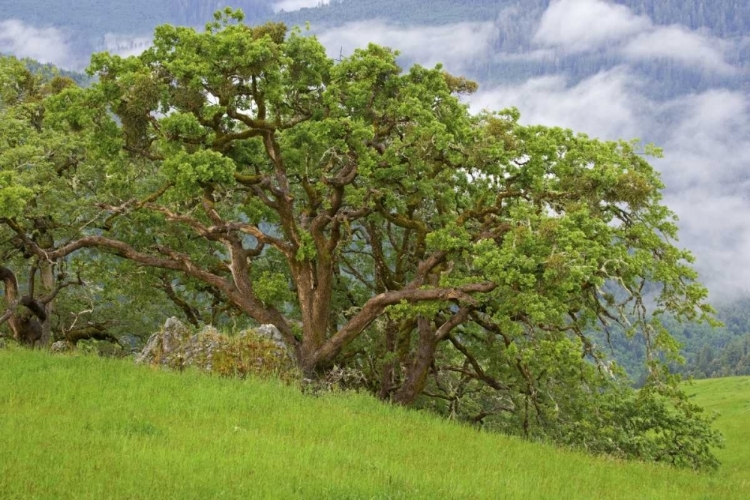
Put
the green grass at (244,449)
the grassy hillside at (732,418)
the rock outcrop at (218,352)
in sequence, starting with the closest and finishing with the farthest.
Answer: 1. the green grass at (244,449)
2. the rock outcrop at (218,352)
3. the grassy hillside at (732,418)

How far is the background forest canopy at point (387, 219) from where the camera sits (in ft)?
63.6

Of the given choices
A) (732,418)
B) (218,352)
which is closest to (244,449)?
(218,352)

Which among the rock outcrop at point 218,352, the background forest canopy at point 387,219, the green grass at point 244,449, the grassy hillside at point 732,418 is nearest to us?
the green grass at point 244,449

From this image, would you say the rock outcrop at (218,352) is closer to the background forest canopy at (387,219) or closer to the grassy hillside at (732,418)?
the background forest canopy at (387,219)

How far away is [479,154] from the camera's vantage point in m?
21.1

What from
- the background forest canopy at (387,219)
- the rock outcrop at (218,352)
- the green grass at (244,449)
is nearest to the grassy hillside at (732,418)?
the background forest canopy at (387,219)

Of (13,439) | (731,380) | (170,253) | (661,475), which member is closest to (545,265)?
(661,475)

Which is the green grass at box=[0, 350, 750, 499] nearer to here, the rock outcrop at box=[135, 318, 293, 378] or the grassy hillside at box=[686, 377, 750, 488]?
the rock outcrop at box=[135, 318, 293, 378]

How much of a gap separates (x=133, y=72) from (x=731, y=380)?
379 ft

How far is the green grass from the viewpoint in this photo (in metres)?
9.97

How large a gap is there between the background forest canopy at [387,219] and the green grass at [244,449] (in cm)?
426

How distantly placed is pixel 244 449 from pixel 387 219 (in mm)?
13885

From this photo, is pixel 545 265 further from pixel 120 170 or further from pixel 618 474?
pixel 120 170

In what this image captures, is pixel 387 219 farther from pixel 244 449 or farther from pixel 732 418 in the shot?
pixel 732 418
